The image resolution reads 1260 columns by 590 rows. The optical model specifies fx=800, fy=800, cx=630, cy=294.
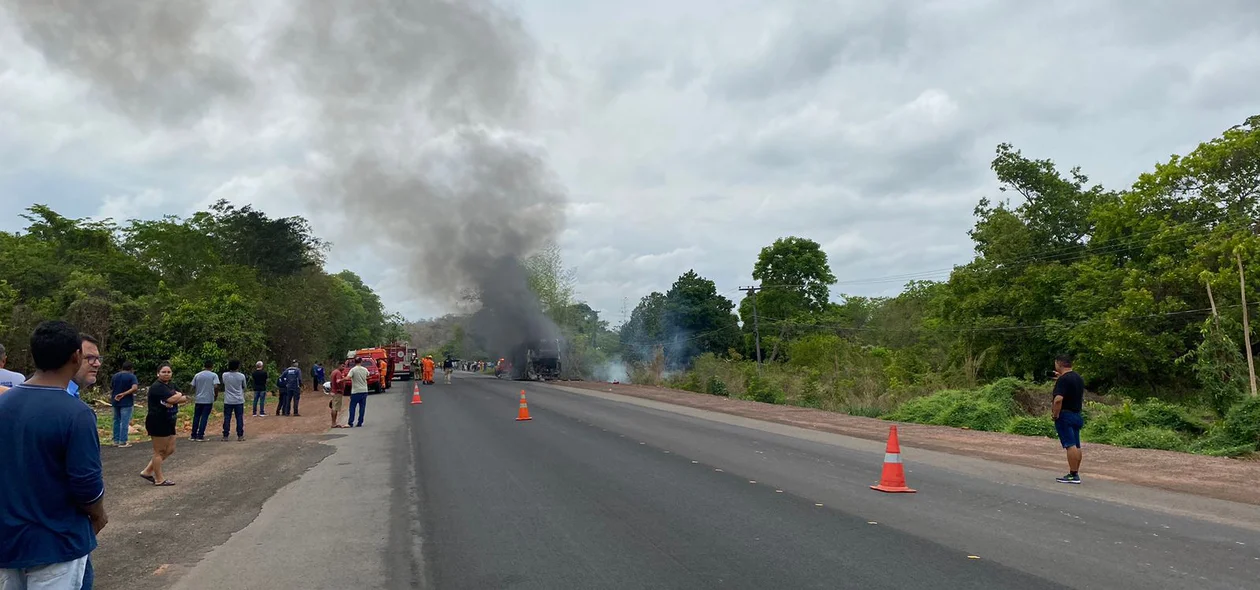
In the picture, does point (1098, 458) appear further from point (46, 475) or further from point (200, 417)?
point (200, 417)

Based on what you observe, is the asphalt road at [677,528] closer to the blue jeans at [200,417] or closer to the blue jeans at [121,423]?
the blue jeans at [200,417]

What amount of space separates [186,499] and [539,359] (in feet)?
126

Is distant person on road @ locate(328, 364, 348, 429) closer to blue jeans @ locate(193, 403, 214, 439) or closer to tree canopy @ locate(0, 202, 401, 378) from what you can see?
blue jeans @ locate(193, 403, 214, 439)

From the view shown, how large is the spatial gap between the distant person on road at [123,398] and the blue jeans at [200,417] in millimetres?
1094

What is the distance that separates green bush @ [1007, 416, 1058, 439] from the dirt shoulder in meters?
0.34

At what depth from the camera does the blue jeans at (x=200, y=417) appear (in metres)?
14.1

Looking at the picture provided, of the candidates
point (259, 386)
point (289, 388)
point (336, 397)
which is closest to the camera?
point (336, 397)

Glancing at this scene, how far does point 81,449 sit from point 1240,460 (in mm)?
14331

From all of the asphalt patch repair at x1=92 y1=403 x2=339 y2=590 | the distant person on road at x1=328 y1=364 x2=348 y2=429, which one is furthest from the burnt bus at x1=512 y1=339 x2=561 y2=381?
the asphalt patch repair at x1=92 y1=403 x2=339 y2=590

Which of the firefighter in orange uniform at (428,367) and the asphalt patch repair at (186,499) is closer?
the asphalt patch repair at (186,499)

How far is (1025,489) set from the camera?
28.9 ft

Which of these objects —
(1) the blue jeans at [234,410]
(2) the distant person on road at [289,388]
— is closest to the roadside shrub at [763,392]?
(2) the distant person on road at [289,388]

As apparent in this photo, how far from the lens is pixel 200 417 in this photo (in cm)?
1491

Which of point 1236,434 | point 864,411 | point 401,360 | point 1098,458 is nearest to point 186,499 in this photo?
point 1098,458
